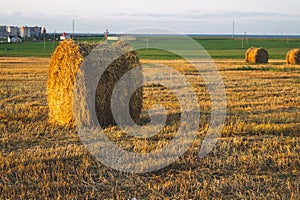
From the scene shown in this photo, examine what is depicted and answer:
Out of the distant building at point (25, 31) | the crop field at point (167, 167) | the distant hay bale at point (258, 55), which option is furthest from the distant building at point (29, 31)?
the crop field at point (167, 167)

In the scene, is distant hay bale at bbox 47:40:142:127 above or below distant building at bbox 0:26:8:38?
below

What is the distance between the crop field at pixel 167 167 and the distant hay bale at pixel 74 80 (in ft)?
1.13

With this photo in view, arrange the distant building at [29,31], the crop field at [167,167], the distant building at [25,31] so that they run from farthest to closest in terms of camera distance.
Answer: the distant building at [29,31] < the distant building at [25,31] < the crop field at [167,167]

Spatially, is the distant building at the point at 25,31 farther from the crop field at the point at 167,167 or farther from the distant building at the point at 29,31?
the crop field at the point at 167,167

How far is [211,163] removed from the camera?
6.77 metres

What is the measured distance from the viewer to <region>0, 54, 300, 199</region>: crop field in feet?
18.4

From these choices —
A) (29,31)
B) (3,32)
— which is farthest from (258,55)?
(29,31)

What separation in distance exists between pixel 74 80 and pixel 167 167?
3.40 m

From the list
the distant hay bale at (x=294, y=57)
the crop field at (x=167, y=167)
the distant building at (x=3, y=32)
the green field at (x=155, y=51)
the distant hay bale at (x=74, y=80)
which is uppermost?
the distant building at (x=3, y=32)

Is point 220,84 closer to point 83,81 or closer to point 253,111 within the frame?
point 253,111

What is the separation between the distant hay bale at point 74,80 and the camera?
9.12 meters

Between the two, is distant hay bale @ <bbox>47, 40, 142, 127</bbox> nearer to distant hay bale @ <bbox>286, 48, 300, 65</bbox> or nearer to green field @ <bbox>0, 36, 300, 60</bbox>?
distant hay bale @ <bbox>286, 48, 300, 65</bbox>

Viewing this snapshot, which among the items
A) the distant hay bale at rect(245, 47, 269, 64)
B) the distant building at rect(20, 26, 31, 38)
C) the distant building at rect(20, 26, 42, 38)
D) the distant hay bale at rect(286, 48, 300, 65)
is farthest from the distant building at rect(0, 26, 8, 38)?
the distant hay bale at rect(286, 48, 300, 65)

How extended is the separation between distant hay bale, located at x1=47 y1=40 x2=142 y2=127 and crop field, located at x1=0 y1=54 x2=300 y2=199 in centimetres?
35
